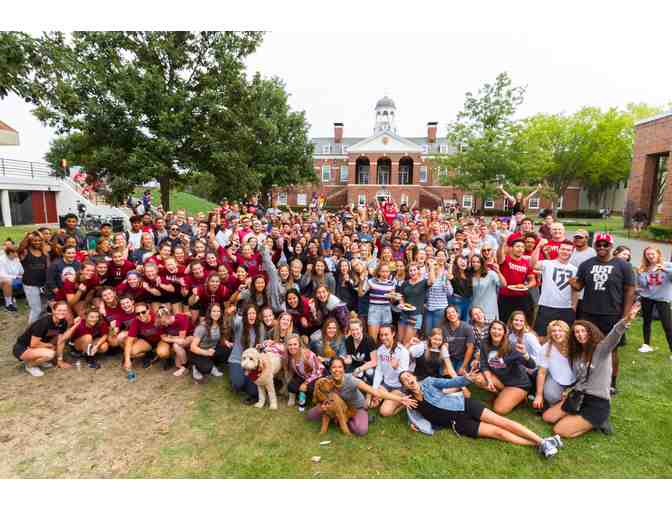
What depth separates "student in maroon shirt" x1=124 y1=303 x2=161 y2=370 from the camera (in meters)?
5.84

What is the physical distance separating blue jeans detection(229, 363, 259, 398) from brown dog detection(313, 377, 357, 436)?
1.18m

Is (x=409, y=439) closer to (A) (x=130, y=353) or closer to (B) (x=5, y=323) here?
(A) (x=130, y=353)

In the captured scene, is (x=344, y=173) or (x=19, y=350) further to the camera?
(x=344, y=173)

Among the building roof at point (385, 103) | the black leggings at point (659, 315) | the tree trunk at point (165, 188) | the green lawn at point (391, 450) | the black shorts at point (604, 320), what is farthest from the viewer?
the building roof at point (385, 103)

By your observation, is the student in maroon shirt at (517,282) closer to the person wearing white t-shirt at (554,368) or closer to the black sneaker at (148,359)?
the person wearing white t-shirt at (554,368)

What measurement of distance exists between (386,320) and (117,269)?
16.5 ft

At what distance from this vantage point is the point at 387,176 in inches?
1964

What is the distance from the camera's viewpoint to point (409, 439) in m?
4.34

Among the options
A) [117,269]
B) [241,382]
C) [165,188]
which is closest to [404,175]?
[165,188]

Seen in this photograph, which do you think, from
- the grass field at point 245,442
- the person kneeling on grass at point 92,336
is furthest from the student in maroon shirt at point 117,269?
the grass field at point 245,442

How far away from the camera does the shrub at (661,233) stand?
16.3 meters

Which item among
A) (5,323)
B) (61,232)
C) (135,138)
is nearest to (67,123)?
(135,138)

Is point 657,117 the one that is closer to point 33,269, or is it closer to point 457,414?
point 457,414

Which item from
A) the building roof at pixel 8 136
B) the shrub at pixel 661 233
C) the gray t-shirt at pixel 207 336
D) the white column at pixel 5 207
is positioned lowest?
the gray t-shirt at pixel 207 336
